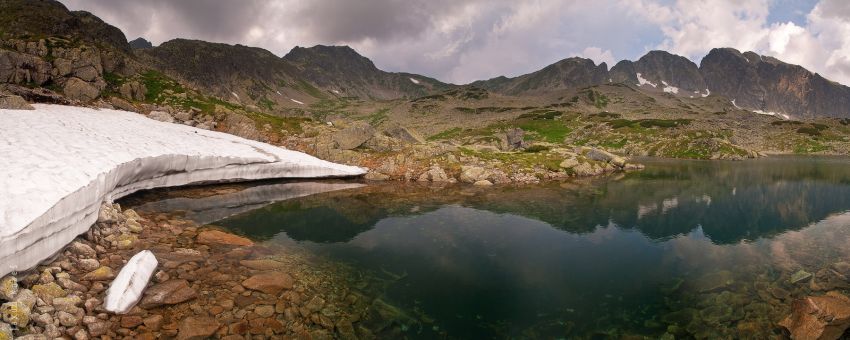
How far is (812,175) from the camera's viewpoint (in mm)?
69562

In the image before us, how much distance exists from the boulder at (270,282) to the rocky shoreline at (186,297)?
0.13 feet

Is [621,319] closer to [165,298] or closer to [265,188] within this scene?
[165,298]

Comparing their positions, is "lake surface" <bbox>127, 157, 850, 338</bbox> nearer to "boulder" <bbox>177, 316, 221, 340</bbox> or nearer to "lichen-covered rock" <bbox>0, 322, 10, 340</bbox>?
"boulder" <bbox>177, 316, 221, 340</bbox>

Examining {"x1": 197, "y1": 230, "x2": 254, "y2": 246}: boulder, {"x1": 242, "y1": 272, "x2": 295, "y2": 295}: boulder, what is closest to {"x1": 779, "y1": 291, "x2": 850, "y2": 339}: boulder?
{"x1": 242, "y1": 272, "x2": 295, "y2": 295}: boulder

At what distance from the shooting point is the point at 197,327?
38.1 ft

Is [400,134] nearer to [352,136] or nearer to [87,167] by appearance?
[352,136]

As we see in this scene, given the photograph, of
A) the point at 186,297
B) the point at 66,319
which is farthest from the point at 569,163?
the point at 66,319

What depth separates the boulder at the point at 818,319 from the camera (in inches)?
515

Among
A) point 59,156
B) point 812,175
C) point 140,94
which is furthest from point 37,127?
point 812,175

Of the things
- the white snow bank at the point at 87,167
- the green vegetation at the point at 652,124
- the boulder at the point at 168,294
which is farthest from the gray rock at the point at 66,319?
the green vegetation at the point at 652,124

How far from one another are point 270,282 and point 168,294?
3447 mm

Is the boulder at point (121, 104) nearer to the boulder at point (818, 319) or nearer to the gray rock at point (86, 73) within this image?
the gray rock at point (86, 73)

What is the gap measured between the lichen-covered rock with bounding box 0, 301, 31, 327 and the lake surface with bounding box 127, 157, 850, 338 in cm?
1037

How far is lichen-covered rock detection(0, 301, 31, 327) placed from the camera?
31.3 ft
